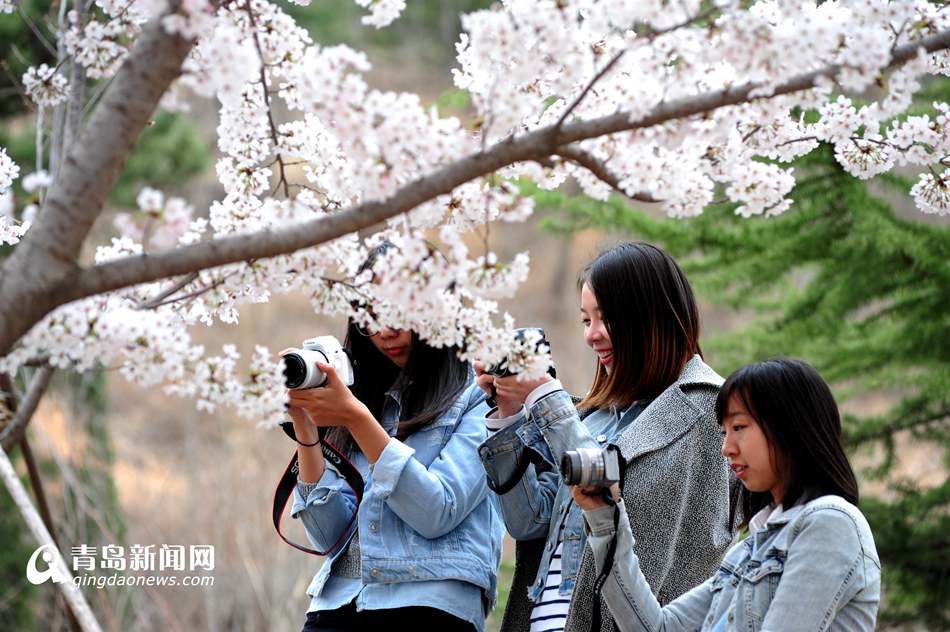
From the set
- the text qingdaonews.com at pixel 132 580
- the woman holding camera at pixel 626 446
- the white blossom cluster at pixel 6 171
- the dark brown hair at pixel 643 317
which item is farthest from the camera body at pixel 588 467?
the text qingdaonews.com at pixel 132 580

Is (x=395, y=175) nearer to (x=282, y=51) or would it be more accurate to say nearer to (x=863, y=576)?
(x=282, y=51)

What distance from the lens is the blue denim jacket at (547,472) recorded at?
207cm

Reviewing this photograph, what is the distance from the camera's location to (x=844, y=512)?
1.77 m

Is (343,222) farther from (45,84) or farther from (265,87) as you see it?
(45,84)

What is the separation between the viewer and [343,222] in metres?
1.50

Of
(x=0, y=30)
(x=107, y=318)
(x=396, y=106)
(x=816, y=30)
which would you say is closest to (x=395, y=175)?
(x=396, y=106)

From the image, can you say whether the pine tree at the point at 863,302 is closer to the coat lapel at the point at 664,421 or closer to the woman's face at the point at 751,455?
the coat lapel at the point at 664,421

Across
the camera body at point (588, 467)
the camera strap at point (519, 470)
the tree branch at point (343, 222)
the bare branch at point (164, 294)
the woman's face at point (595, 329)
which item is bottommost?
the camera strap at point (519, 470)

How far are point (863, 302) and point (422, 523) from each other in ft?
9.76

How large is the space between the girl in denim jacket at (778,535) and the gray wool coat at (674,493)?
12 centimetres

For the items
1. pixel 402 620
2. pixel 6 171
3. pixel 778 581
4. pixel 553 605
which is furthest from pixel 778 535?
pixel 6 171

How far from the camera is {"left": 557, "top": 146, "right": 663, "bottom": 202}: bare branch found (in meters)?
1.64

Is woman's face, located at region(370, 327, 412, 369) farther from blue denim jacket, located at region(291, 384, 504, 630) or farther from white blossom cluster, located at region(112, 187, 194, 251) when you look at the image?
white blossom cluster, located at region(112, 187, 194, 251)

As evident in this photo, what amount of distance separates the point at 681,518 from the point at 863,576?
1.45 feet
